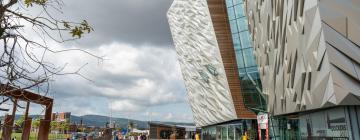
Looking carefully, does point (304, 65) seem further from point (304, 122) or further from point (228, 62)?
point (228, 62)

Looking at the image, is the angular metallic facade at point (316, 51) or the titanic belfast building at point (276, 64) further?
the titanic belfast building at point (276, 64)

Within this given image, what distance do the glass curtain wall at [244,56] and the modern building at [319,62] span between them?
13.3 meters

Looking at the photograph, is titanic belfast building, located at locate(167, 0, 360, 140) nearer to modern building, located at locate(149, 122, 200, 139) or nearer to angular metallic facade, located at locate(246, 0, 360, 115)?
angular metallic facade, located at locate(246, 0, 360, 115)

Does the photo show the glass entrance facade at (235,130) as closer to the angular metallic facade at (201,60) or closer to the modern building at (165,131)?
the angular metallic facade at (201,60)

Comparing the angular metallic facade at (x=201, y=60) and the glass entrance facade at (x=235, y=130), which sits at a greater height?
the angular metallic facade at (x=201, y=60)

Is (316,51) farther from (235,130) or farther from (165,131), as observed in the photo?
(165,131)

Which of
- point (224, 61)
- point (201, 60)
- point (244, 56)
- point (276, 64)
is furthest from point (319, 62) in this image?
point (201, 60)

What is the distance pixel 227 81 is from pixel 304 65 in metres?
20.6

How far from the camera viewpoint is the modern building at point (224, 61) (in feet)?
115

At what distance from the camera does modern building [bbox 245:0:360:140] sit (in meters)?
13.2

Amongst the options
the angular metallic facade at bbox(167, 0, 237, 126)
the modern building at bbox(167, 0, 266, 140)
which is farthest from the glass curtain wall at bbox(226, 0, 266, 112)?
the angular metallic facade at bbox(167, 0, 237, 126)

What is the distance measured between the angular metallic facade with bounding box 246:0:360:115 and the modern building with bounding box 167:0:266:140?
14.4 m

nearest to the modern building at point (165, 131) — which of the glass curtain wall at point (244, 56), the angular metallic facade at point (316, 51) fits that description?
the glass curtain wall at point (244, 56)

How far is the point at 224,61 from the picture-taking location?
3616 centimetres
